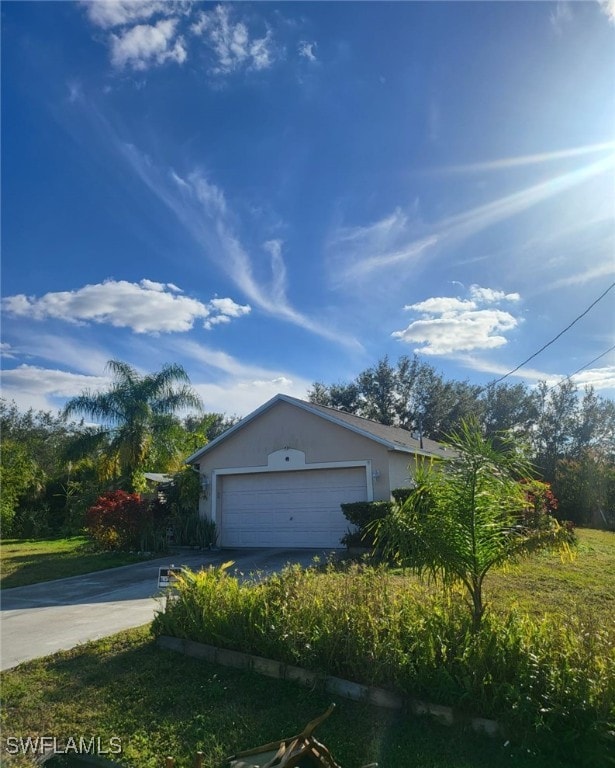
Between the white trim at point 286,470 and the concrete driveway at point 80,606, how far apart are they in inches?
96.3

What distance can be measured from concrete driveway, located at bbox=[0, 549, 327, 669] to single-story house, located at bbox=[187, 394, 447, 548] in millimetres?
1909

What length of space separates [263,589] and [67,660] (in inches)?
94.0

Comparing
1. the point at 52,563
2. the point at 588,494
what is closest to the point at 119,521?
the point at 52,563

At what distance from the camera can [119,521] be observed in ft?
51.6

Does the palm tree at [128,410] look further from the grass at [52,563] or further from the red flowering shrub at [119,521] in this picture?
the red flowering shrub at [119,521]

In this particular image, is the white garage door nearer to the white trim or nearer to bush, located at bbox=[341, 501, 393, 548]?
Result: the white trim

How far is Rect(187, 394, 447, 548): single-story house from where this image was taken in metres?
14.8

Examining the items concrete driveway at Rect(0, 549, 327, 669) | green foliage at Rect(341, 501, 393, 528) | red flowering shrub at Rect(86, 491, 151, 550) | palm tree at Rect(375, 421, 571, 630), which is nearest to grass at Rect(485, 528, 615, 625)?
palm tree at Rect(375, 421, 571, 630)

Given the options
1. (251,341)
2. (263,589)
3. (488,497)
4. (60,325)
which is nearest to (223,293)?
(251,341)

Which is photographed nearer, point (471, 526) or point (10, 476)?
point (471, 526)

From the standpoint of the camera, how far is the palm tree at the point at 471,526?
14.8ft

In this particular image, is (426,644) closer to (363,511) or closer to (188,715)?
(188,715)

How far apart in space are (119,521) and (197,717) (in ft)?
41.4

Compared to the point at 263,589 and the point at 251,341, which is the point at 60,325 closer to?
the point at 251,341
